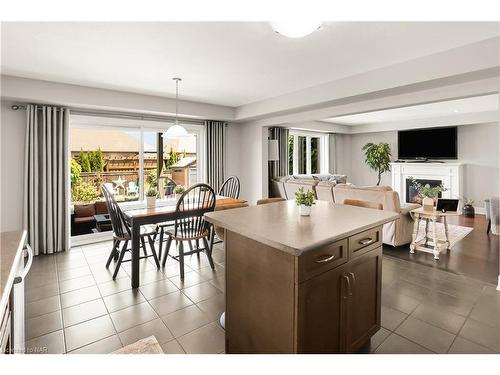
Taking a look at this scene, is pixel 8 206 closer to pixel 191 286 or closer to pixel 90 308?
pixel 90 308

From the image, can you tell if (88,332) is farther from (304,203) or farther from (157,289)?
(304,203)

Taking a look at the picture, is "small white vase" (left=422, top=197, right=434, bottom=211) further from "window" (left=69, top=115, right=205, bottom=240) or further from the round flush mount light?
"window" (left=69, top=115, right=205, bottom=240)

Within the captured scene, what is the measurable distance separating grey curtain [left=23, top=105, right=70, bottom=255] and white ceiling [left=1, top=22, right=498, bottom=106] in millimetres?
686

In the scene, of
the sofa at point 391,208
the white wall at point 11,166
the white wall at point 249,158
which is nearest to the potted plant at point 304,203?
the sofa at point 391,208

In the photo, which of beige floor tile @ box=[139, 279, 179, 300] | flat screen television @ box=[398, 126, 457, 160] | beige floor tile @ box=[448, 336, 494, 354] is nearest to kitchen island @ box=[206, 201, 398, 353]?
beige floor tile @ box=[448, 336, 494, 354]

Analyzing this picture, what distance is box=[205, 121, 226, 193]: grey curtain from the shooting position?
5609mm

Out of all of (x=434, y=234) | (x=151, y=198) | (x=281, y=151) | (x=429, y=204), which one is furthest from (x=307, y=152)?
(x=151, y=198)

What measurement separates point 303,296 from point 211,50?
7.88 ft

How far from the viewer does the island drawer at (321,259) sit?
4.52ft

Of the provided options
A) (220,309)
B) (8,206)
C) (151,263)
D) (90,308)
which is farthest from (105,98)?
(220,309)

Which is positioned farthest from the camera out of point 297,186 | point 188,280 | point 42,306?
point 297,186

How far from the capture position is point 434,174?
7.07 meters

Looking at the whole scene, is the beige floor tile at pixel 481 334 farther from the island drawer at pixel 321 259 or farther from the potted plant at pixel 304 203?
the potted plant at pixel 304 203
